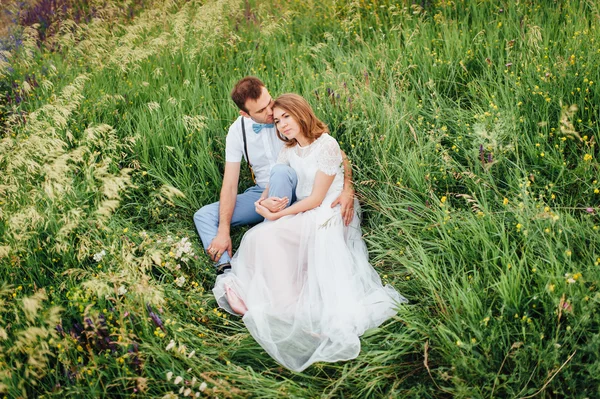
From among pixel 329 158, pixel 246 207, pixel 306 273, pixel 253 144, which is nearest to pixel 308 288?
pixel 306 273

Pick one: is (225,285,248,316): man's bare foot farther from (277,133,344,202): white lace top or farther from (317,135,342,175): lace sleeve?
(317,135,342,175): lace sleeve

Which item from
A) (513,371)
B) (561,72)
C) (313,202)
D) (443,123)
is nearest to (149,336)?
(313,202)

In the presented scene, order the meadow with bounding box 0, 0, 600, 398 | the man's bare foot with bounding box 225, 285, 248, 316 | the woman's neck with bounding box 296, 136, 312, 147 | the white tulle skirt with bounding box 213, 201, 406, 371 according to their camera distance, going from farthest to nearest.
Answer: the woman's neck with bounding box 296, 136, 312, 147 → the man's bare foot with bounding box 225, 285, 248, 316 → the white tulle skirt with bounding box 213, 201, 406, 371 → the meadow with bounding box 0, 0, 600, 398

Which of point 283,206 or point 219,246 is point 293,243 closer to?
point 283,206

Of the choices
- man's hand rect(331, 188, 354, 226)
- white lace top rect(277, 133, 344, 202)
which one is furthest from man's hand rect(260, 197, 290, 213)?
man's hand rect(331, 188, 354, 226)

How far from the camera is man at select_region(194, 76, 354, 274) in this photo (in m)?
3.60

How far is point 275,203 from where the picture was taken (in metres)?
3.52

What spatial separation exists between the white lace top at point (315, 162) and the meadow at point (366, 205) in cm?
19

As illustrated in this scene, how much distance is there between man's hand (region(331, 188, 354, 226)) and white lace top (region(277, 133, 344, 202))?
3.6 inches

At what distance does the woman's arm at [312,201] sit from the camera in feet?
11.4

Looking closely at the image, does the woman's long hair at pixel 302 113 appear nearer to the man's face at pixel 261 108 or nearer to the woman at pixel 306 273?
the woman at pixel 306 273

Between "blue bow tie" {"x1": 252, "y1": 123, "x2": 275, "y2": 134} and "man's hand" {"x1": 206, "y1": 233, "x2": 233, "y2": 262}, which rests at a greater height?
"blue bow tie" {"x1": 252, "y1": 123, "x2": 275, "y2": 134}

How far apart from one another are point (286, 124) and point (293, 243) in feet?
3.05

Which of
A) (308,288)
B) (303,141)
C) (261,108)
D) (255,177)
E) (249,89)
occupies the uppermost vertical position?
(249,89)
